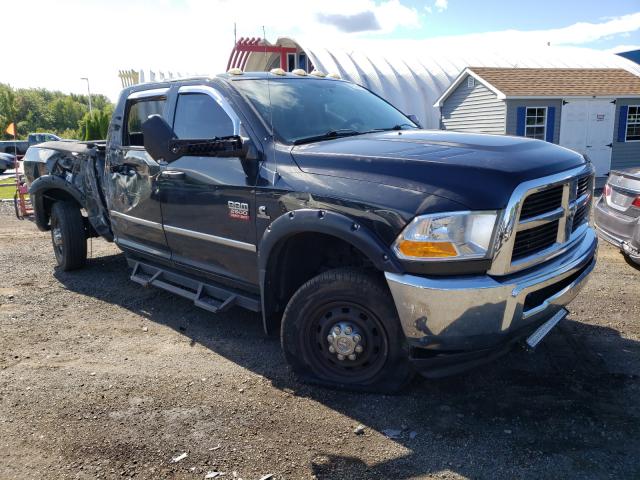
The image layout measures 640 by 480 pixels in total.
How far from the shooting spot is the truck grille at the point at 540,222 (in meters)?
2.85

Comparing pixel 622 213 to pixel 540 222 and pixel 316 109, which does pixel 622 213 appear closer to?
pixel 540 222

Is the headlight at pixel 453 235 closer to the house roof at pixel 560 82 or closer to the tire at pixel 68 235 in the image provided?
the tire at pixel 68 235

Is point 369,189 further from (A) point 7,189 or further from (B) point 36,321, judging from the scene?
(A) point 7,189

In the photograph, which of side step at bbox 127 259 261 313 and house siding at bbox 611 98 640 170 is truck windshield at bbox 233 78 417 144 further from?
house siding at bbox 611 98 640 170

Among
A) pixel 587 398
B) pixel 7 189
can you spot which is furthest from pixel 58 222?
pixel 7 189

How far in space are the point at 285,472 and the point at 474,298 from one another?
128cm

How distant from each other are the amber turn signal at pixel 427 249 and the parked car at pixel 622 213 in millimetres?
3283

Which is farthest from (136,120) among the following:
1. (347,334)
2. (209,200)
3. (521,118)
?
(521,118)

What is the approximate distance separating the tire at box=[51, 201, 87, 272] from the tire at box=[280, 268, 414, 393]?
3769mm

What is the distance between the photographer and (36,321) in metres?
5.08

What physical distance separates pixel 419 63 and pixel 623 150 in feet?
30.8

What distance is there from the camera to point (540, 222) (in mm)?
3070

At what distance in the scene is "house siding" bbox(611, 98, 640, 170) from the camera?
666 inches

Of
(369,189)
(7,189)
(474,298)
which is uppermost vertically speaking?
(369,189)
